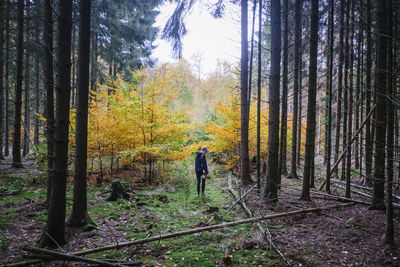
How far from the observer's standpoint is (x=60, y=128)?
3789 millimetres

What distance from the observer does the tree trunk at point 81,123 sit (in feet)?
15.2

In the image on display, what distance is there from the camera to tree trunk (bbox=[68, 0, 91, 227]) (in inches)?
183

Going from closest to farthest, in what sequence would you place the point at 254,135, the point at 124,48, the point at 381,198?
the point at 381,198, the point at 254,135, the point at 124,48

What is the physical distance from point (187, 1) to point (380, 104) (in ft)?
24.9

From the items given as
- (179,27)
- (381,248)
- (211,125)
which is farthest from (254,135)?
(381,248)

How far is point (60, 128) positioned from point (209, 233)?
3.76 metres

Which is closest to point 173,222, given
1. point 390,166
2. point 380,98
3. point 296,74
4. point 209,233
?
point 209,233

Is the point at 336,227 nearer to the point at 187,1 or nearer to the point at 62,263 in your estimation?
the point at 62,263

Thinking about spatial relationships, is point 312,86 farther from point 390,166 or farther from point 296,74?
point 296,74

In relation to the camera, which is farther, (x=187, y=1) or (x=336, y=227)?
(x=187, y=1)

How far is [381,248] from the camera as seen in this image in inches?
146

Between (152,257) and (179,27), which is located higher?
(179,27)

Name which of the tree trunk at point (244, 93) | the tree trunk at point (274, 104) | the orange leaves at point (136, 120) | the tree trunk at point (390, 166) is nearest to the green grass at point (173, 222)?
the tree trunk at point (244, 93)

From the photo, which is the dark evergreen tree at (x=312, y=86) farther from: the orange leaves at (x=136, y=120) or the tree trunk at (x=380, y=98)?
the orange leaves at (x=136, y=120)
